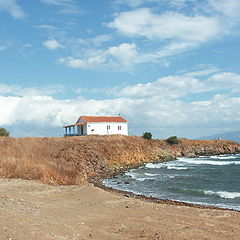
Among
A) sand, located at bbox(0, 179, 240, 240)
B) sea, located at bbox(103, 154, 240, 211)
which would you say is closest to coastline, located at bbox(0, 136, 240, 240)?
sand, located at bbox(0, 179, 240, 240)

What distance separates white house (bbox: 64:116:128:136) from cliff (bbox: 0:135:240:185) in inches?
322

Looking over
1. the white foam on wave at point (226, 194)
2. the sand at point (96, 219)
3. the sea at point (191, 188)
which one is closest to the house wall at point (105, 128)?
the sea at point (191, 188)

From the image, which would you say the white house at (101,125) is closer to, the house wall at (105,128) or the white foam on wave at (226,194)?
the house wall at (105,128)

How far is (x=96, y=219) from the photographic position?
38.8 ft

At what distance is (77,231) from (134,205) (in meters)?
4.91

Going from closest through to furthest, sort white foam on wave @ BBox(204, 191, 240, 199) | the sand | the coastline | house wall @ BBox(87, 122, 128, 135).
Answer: the sand
the coastline
white foam on wave @ BBox(204, 191, 240, 199)
house wall @ BBox(87, 122, 128, 135)

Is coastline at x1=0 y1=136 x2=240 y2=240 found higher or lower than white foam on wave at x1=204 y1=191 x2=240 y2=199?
higher

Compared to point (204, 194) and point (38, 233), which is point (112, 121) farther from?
point (38, 233)

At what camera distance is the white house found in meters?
63.8

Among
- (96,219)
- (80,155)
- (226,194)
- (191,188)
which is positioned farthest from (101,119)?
(96,219)

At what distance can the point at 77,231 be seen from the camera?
33.1 ft

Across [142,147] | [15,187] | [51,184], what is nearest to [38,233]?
[15,187]

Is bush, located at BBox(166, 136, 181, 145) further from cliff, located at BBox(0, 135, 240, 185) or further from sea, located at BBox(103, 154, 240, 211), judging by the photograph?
sea, located at BBox(103, 154, 240, 211)

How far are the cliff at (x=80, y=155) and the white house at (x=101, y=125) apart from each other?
26.8 ft
